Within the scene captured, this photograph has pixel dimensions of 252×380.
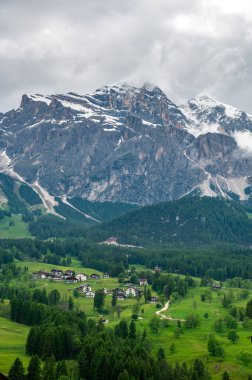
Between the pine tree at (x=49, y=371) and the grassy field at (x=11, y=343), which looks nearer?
the pine tree at (x=49, y=371)

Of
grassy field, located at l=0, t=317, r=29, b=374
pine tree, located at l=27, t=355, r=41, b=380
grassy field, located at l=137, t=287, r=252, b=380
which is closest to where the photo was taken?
pine tree, located at l=27, t=355, r=41, b=380

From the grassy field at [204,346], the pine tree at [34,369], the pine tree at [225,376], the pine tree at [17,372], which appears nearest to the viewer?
the pine tree at [17,372]

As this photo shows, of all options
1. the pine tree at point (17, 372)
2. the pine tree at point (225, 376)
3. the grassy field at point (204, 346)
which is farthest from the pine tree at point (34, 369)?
the grassy field at point (204, 346)

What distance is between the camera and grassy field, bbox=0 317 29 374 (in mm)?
122925

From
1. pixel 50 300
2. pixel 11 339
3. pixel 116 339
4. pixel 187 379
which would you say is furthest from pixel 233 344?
pixel 50 300

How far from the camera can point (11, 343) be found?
5522 inches

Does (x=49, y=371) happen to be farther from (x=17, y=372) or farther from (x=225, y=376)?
(x=225, y=376)

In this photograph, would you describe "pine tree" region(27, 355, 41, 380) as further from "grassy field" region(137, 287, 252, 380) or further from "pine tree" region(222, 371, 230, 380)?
"grassy field" region(137, 287, 252, 380)

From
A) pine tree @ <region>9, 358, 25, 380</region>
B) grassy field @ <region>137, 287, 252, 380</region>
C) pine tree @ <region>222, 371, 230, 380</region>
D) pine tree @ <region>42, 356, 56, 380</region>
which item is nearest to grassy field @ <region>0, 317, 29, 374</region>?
pine tree @ <region>9, 358, 25, 380</region>

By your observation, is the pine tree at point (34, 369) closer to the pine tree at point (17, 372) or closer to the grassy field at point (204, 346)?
the pine tree at point (17, 372)

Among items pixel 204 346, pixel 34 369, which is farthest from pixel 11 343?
pixel 204 346

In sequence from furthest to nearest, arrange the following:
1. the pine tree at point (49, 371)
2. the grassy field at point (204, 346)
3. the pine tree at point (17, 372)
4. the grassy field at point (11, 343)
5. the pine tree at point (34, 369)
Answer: the grassy field at point (204, 346) < the grassy field at point (11, 343) < the pine tree at point (34, 369) < the pine tree at point (49, 371) < the pine tree at point (17, 372)

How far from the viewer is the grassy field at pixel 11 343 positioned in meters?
123

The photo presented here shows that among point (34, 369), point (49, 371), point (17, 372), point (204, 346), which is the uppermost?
point (204, 346)
